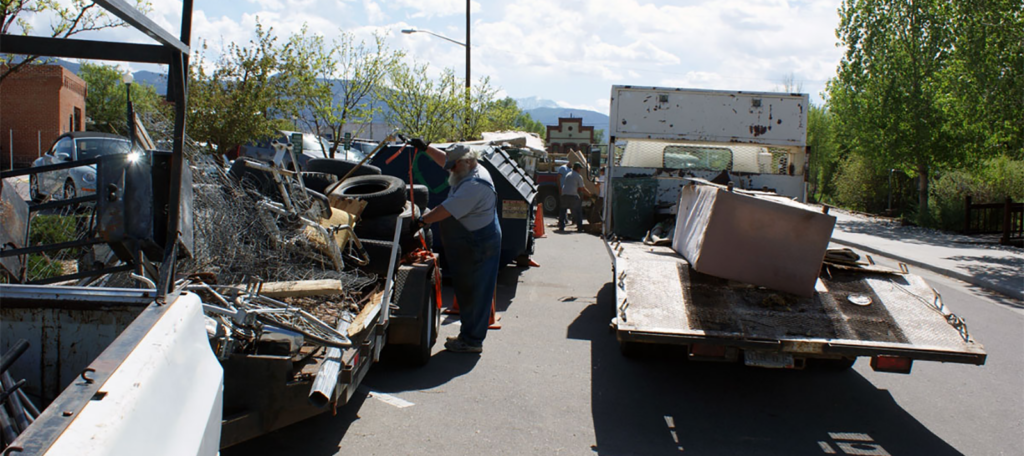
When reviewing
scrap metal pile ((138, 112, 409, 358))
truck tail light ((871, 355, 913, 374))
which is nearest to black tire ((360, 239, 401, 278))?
scrap metal pile ((138, 112, 409, 358))

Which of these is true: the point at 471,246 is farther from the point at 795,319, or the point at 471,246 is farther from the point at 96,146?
the point at 96,146

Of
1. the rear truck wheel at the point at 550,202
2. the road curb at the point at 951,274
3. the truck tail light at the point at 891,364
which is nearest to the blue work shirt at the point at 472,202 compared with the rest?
the truck tail light at the point at 891,364

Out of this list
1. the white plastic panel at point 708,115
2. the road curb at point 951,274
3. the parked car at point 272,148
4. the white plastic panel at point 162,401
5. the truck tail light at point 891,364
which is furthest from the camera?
the parked car at point 272,148

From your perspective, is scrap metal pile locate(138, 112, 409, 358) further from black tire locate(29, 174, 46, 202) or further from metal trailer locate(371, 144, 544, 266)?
metal trailer locate(371, 144, 544, 266)

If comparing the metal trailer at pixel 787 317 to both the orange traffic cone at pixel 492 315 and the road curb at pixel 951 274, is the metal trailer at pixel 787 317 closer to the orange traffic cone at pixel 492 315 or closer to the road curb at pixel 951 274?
the orange traffic cone at pixel 492 315

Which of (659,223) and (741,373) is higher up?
(659,223)

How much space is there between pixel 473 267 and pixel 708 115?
15.2ft

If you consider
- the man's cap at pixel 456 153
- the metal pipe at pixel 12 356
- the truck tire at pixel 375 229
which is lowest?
the metal pipe at pixel 12 356

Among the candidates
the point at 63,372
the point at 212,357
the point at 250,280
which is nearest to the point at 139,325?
the point at 212,357

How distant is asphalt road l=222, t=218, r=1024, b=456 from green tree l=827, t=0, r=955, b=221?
1695 centimetres

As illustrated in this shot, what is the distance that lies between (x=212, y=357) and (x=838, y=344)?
153 inches

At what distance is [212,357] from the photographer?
8.79 feet

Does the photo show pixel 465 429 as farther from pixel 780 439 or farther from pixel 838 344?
pixel 838 344

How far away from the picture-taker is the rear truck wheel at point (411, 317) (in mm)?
5449
